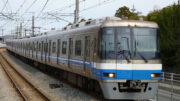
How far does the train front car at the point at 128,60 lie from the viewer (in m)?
9.85

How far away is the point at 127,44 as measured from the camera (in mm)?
10062

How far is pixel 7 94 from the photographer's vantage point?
14.3m

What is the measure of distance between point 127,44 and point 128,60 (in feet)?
1.66

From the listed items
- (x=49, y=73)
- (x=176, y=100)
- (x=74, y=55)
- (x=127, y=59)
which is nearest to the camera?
(x=127, y=59)

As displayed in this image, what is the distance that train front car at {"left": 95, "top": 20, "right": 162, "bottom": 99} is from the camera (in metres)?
9.85

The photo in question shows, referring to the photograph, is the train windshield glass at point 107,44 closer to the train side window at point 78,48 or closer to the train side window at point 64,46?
the train side window at point 78,48

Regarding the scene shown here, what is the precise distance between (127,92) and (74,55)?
3963 mm

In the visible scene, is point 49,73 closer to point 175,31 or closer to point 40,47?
point 40,47

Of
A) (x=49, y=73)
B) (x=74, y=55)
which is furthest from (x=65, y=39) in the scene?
(x=49, y=73)

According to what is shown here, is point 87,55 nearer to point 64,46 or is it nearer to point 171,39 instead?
point 64,46

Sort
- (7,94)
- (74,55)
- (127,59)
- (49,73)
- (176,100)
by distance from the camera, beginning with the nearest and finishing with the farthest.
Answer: (127,59), (176,100), (74,55), (7,94), (49,73)

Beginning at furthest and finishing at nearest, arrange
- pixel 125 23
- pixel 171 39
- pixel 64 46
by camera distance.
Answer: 1. pixel 171 39
2. pixel 64 46
3. pixel 125 23

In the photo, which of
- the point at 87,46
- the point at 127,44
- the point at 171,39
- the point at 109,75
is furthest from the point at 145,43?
the point at 171,39

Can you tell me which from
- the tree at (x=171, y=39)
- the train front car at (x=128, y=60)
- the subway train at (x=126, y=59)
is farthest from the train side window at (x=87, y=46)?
the tree at (x=171, y=39)
